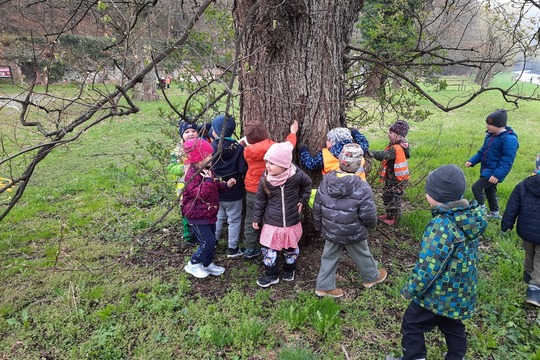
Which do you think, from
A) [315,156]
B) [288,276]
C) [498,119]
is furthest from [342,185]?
[498,119]

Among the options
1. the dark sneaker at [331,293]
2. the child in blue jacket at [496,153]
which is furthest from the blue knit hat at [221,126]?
the child in blue jacket at [496,153]

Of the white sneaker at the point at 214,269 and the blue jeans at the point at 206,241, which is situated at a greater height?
the blue jeans at the point at 206,241

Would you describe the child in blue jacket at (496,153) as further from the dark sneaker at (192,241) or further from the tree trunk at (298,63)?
the dark sneaker at (192,241)

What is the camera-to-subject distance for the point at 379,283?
12.0ft

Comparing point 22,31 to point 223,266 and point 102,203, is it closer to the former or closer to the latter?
point 102,203

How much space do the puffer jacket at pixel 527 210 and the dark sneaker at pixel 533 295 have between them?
42 centimetres

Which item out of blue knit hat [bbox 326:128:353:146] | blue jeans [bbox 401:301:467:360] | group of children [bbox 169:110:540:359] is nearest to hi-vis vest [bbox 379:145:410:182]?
group of children [bbox 169:110:540:359]

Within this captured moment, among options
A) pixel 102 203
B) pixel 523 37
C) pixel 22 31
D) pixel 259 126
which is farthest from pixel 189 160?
pixel 22 31

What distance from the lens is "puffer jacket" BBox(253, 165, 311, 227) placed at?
348 cm

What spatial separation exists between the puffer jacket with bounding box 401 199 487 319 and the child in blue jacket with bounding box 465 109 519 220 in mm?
A: 2889

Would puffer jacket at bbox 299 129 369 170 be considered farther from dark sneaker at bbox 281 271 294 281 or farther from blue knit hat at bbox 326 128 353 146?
dark sneaker at bbox 281 271 294 281

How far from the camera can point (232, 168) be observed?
3961 mm

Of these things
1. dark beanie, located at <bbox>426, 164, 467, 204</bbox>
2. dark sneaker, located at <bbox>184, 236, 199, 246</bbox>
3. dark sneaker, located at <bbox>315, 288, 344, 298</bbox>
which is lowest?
dark sneaker, located at <bbox>184, 236, 199, 246</bbox>

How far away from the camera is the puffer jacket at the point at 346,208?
3197 millimetres
